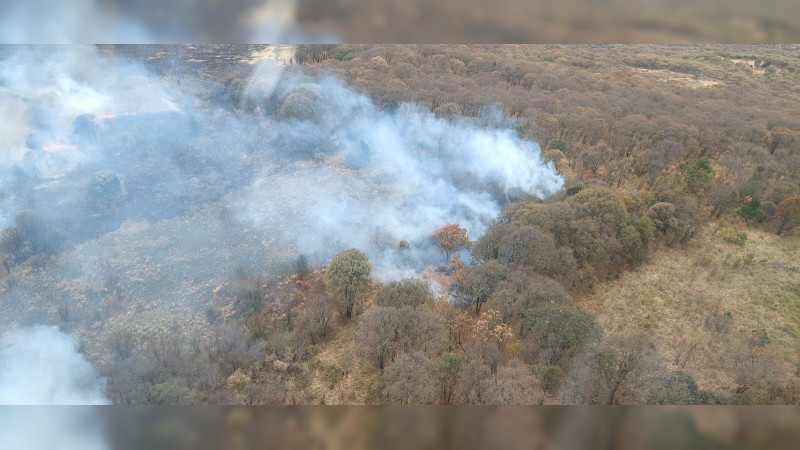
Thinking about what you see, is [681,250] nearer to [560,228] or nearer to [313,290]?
[560,228]

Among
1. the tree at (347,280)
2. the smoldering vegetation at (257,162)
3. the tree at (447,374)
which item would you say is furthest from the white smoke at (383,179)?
the tree at (447,374)

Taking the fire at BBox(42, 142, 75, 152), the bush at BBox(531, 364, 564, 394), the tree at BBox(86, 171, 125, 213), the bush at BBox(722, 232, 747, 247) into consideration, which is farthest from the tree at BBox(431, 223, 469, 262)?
the fire at BBox(42, 142, 75, 152)

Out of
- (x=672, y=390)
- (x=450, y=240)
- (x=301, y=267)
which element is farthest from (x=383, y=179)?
(x=672, y=390)

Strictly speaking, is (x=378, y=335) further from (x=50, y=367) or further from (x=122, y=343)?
(x=50, y=367)

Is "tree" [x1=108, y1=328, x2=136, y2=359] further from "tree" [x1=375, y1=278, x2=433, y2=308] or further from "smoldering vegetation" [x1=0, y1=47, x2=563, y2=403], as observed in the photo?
"tree" [x1=375, y1=278, x2=433, y2=308]

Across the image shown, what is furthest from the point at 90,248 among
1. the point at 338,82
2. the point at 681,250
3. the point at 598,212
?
the point at 681,250

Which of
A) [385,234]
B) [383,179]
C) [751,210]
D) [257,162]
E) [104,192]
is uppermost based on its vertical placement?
[257,162]
